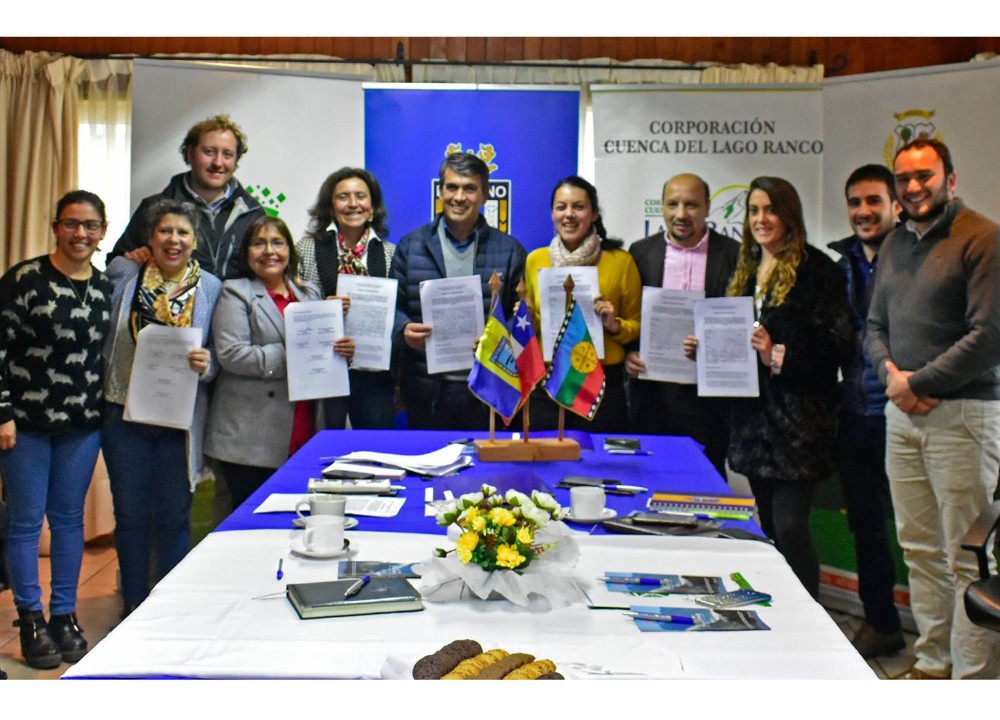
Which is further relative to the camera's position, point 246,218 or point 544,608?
point 246,218

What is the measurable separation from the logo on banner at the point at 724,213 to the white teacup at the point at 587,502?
262 cm

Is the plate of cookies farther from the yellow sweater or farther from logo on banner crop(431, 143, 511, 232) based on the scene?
logo on banner crop(431, 143, 511, 232)

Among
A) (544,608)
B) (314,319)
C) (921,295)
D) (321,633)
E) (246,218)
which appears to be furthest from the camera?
(246,218)

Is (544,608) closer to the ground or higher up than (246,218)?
closer to the ground

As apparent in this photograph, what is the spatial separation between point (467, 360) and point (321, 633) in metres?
2.81

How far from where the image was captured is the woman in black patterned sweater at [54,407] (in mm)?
3760

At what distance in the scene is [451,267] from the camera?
4.69 m

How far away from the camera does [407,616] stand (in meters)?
1.84

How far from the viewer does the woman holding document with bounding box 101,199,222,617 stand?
4.04 metres

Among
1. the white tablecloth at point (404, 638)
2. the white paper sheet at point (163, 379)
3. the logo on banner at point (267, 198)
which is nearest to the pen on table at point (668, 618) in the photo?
the white tablecloth at point (404, 638)
